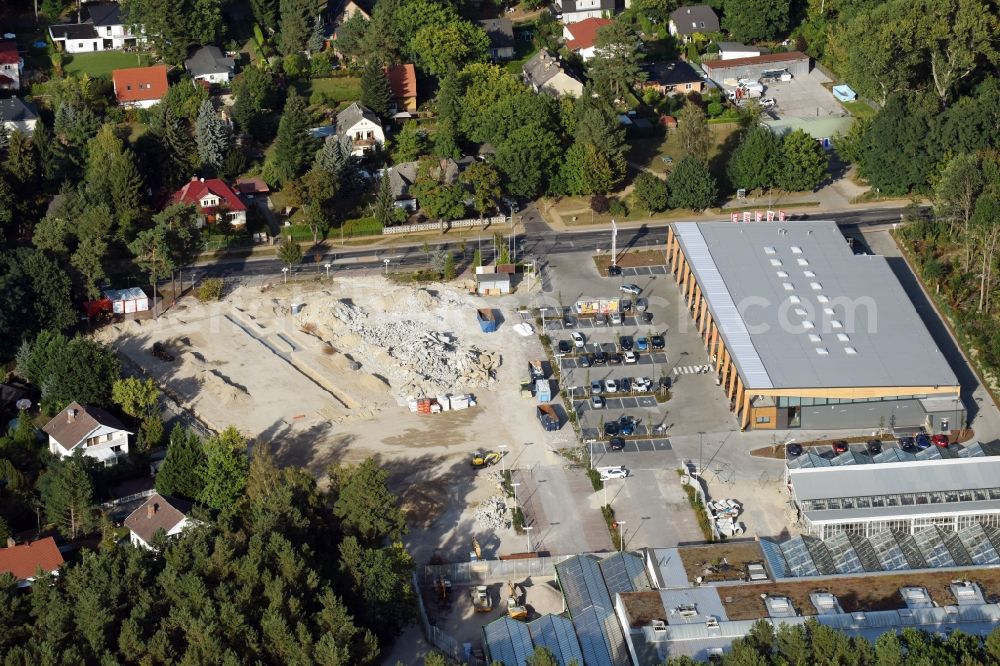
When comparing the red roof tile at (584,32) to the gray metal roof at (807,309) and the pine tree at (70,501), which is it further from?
the pine tree at (70,501)

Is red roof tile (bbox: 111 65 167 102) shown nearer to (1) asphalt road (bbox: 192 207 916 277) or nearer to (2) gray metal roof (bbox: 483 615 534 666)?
(1) asphalt road (bbox: 192 207 916 277)

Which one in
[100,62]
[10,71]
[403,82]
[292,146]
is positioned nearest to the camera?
[292,146]

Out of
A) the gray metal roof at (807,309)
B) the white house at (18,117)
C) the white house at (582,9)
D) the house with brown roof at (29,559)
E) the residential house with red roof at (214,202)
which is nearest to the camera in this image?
the house with brown roof at (29,559)

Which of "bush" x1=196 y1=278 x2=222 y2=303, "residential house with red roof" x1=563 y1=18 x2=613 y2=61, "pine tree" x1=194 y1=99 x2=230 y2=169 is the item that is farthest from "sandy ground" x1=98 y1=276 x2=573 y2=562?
"residential house with red roof" x1=563 y1=18 x2=613 y2=61

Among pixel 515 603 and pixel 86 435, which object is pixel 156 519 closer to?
pixel 86 435

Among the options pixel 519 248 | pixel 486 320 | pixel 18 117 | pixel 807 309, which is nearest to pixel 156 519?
pixel 486 320

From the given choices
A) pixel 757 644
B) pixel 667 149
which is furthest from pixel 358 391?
pixel 667 149

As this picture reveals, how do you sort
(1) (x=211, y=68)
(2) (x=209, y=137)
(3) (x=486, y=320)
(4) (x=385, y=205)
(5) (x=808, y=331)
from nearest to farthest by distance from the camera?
(5) (x=808, y=331)
(3) (x=486, y=320)
(4) (x=385, y=205)
(2) (x=209, y=137)
(1) (x=211, y=68)

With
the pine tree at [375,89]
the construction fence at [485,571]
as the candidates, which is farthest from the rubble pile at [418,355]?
the pine tree at [375,89]

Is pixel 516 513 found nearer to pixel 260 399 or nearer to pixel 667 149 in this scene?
pixel 260 399
